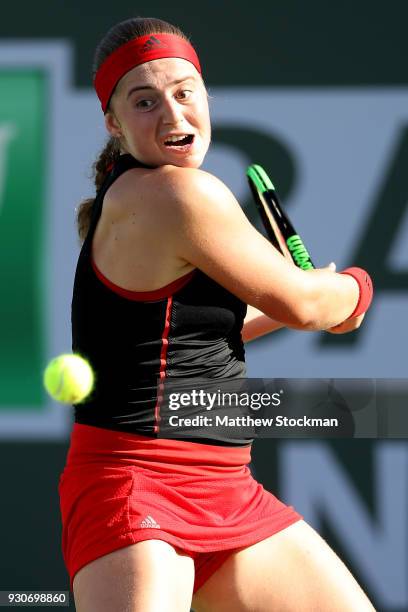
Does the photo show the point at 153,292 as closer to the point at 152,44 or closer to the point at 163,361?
the point at 163,361

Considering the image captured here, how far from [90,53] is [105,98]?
1740 mm

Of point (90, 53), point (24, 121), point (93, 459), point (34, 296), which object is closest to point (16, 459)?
point (34, 296)

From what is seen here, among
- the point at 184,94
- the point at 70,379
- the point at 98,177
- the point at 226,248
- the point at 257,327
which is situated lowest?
the point at 70,379

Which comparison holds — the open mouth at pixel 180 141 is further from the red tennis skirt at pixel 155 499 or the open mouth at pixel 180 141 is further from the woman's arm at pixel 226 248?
the red tennis skirt at pixel 155 499

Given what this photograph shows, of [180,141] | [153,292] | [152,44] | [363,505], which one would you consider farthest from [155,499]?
[363,505]

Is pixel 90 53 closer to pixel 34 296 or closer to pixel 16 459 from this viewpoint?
pixel 34 296

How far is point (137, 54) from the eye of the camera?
2252 mm

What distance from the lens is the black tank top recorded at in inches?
82.0

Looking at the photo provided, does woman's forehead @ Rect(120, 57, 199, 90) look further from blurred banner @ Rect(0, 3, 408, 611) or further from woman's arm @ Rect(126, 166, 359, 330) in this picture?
blurred banner @ Rect(0, 3, 408, 611)

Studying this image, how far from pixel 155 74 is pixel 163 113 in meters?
0.10

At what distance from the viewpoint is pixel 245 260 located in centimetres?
208

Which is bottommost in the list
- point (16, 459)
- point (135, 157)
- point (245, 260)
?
point (16, 459)

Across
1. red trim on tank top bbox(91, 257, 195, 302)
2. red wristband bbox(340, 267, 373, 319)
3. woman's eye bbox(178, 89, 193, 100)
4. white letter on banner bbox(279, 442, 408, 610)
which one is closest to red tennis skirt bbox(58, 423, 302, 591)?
red trim on tank top bbox(91, 257, 195, 302)

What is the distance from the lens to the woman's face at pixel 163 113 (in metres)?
2.21
